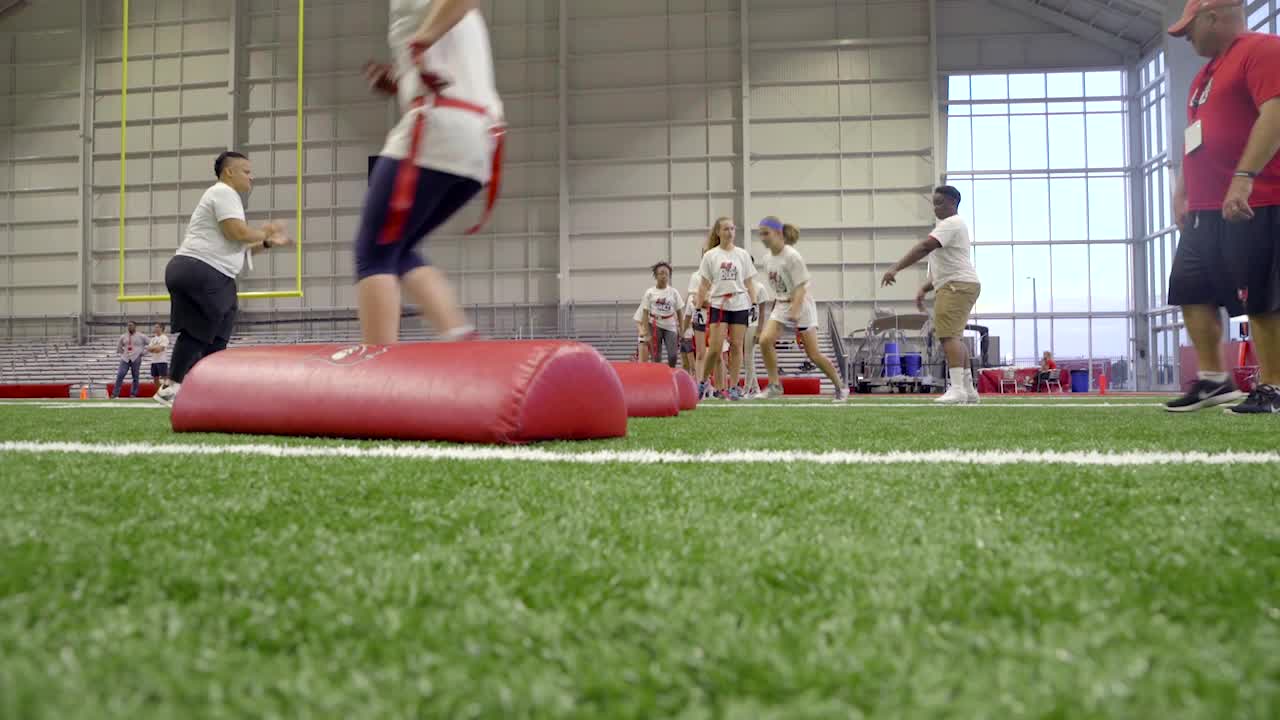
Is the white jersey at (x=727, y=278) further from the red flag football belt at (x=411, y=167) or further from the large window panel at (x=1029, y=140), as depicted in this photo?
the large window panel at (x=1029, y=140)

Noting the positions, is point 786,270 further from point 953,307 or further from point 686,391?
point 686,391

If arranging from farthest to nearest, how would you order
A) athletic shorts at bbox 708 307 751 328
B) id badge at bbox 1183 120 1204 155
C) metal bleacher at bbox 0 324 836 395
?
metal bleacher at bbox 0 324 836 395
athletic shorts at bbox 708 307 751 328
id badge at bbox 1183 120 1204 155

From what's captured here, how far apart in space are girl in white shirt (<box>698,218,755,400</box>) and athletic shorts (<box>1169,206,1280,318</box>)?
428cm

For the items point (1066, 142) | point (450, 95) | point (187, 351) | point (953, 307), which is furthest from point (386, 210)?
point (1066, 142)

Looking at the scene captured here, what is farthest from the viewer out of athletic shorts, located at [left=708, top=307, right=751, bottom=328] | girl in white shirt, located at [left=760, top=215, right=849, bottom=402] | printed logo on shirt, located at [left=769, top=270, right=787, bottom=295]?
athletic shorts, located at [left=708, top=307, right=751, bottom=328]

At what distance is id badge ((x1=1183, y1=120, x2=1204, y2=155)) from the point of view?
396cm

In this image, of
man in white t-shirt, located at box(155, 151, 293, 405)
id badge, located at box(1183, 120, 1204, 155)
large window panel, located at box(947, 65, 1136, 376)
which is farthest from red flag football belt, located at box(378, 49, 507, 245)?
large window panel, located at box(947, 65, 1136, 376)

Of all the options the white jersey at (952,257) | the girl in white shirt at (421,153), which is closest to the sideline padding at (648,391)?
the girl in white shirt at (421,153)

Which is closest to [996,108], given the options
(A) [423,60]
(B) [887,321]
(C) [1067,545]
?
(B) [887,321]

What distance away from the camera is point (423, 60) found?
2805 millimetres

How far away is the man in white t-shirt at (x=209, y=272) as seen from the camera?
15.3 ft

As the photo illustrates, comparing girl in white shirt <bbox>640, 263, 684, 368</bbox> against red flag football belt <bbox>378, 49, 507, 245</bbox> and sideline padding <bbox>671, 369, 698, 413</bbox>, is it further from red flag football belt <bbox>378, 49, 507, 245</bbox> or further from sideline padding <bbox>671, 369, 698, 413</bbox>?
red flag football belt <bbox>378, 49, 507, 245</bbox>

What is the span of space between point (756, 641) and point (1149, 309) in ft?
81.2

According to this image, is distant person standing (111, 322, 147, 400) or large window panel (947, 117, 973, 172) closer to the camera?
distant person standing (111, 322, 147, 400)
